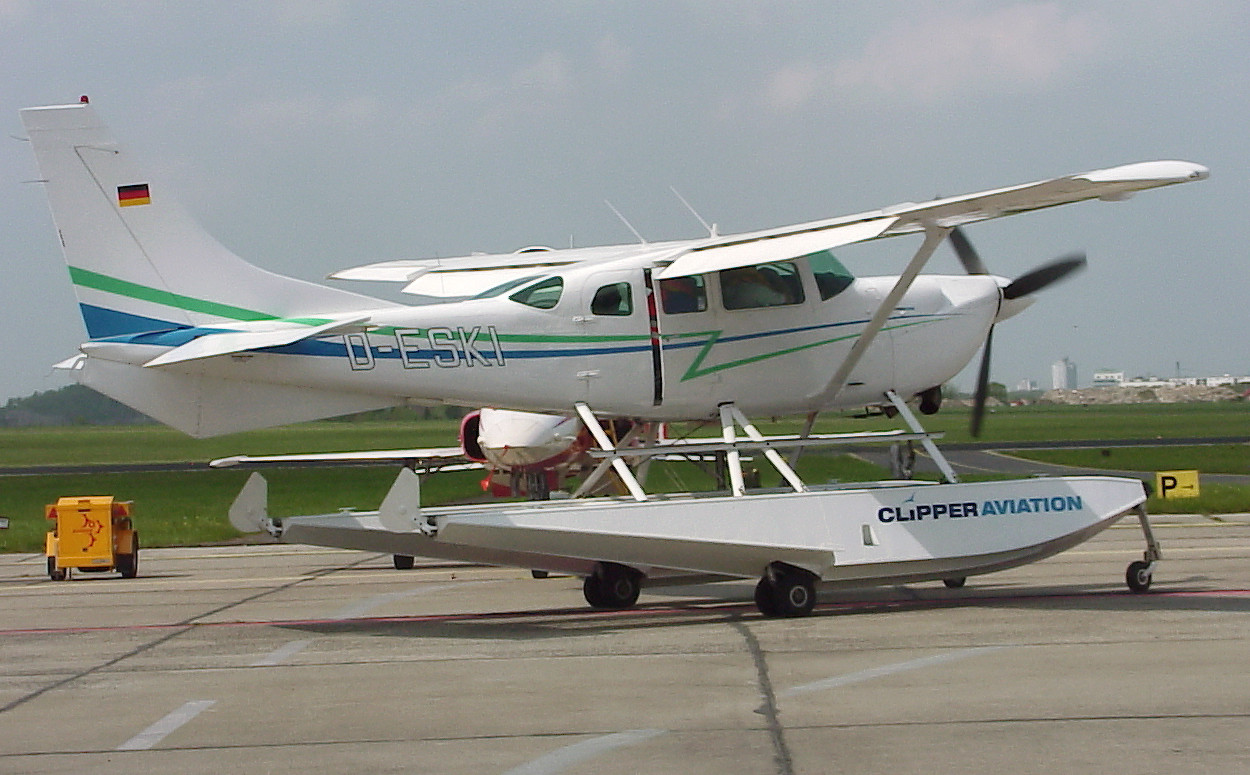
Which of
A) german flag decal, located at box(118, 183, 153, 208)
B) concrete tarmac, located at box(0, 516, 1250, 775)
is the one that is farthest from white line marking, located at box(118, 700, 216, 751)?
german flag decal, located at box(118, 183, 153, 208)

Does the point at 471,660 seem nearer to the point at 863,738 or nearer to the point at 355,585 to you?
the point at 863,738

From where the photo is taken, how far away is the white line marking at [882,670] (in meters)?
8.55

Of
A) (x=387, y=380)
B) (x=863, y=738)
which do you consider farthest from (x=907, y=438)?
(x=863, y=738)

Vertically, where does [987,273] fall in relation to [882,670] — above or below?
above

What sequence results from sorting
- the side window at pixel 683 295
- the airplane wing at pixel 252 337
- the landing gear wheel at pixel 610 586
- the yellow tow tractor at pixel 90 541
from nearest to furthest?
the airplane wing at pixel 252 337
the side window at pixel 683 295
the landing gear wheel at pixel 610 586
the yellow tow tractor at pixel 90 541

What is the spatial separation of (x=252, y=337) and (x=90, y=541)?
26.6 feet

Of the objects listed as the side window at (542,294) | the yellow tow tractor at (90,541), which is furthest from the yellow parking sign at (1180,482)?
the yellow tow tractor at (90,541)

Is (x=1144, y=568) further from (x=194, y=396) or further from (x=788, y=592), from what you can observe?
(x=194, y=396)

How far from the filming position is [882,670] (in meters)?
9.11

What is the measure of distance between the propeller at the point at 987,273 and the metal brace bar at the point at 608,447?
157 inches

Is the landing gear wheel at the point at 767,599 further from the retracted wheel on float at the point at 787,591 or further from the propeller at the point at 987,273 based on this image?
the propeller at the point at 987,273

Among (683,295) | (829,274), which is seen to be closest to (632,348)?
(683,295)

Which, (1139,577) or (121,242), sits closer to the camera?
(121,242)

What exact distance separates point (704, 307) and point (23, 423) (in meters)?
120
